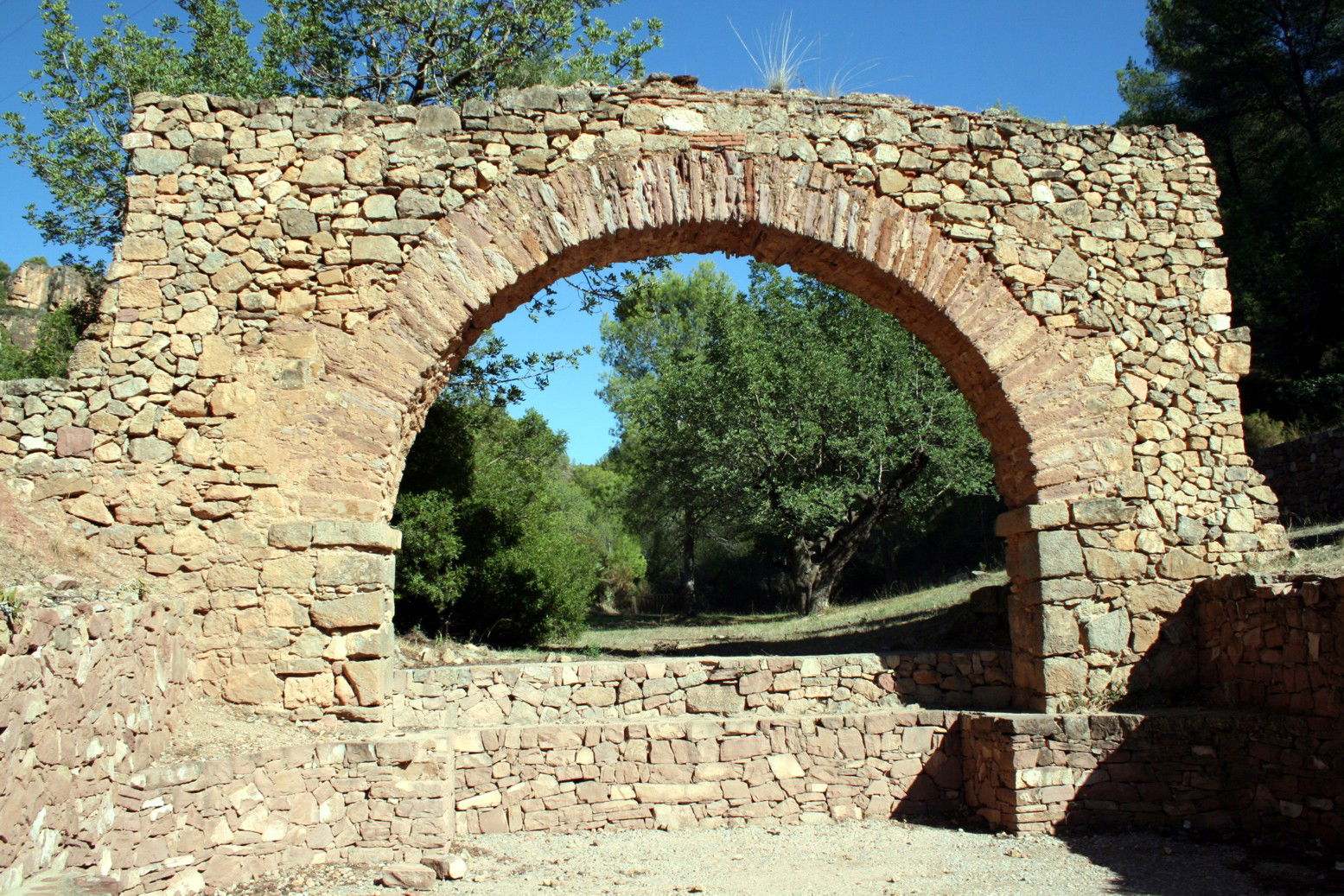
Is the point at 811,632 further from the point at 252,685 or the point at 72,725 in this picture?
the point at 72,725

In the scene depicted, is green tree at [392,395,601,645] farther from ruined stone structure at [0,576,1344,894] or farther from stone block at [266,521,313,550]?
stone block at [266,521,313,550]

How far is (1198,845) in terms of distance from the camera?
6.05 m

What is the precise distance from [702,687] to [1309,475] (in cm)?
949

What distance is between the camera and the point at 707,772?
6.70 metres

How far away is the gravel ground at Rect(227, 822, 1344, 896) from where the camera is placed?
207 inches

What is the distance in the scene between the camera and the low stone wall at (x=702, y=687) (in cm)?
692

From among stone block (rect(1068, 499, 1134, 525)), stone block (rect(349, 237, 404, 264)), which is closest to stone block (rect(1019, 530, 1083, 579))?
stone block (rect(1068, 499, 1134, 525))

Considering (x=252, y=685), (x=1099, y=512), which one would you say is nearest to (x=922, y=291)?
(x=1099, y=512)

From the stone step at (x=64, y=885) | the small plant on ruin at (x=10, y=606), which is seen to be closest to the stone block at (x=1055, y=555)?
the stone step at (x=64, y=885)

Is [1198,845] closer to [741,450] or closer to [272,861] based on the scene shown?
[272,861]

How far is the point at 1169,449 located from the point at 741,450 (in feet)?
38.3

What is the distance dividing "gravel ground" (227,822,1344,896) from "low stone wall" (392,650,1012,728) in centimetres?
89

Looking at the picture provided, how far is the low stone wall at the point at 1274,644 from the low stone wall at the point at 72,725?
21.3 ft

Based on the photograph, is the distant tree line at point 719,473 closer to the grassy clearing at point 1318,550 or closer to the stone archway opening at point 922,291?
the stone archway opening at point 922,291
